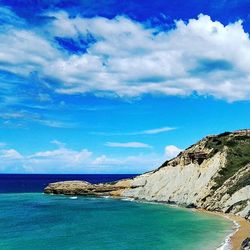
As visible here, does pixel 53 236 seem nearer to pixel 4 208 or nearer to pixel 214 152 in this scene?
pixel 4 208

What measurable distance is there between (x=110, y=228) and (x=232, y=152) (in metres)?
61.2

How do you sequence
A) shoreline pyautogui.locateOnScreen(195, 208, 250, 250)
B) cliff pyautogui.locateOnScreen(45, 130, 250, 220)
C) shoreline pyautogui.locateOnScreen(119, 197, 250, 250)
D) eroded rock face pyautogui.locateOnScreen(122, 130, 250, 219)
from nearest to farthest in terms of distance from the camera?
shoreline pyautogui.locateOnScreen(119, 197, 250, 250) → shoreline pyautogui.locateOnScreen(195, 208, 250, 250) → eroded rock face pyautogui.locateOnScreen(122, 130, 250, 219) → cliff pyautogui.locateOnScreen(45, 130, 250, 220)

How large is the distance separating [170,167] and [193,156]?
807cm

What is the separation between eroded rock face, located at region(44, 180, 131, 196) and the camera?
148250mm

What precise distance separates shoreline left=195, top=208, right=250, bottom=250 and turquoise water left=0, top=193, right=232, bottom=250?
4.21 feet

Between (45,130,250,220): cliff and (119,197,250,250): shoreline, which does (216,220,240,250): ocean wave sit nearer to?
(119,197,250,250): shoreline

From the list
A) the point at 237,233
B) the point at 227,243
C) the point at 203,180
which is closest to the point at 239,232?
the point at 237,233

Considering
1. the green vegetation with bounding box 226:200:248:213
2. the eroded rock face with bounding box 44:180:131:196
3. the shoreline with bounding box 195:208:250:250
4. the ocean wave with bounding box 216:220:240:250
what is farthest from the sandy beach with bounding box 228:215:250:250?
the eroded rock face with bounding box 44:180:131:196

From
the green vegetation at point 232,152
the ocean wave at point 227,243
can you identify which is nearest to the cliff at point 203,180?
the green vegetation at point 232,152

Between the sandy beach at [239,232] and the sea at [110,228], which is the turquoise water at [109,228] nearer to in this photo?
the sea at [110,228]

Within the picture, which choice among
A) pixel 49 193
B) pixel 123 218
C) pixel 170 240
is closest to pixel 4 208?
pixel 123 218

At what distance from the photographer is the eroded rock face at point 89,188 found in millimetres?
148250

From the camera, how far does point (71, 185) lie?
511 ft

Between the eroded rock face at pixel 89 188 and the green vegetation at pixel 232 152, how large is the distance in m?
31.0
